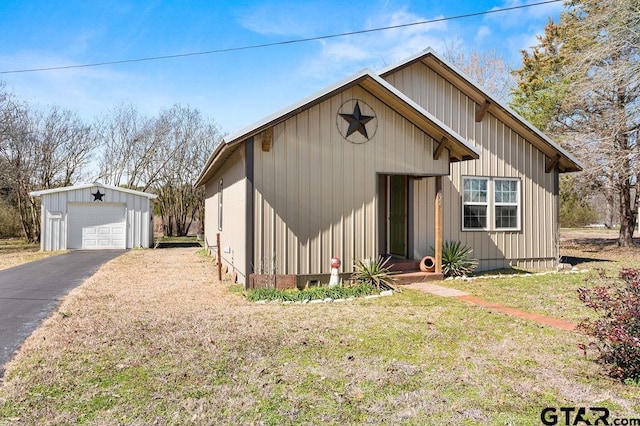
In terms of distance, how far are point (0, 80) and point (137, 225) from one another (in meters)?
9.41

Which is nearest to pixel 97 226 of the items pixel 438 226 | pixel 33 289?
pixel 33 289

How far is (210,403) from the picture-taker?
11.5 feet

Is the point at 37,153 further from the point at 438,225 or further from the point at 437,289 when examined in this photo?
the point at 437,289

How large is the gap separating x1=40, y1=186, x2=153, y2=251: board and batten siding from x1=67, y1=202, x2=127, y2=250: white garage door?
21 cm

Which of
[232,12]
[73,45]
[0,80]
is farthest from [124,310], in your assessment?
[0,80]

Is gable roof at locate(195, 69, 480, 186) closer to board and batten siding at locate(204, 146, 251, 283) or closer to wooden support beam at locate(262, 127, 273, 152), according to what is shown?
wooden support beam at locate(262, 127, 273, 152)

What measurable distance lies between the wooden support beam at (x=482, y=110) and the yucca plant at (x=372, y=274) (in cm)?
519

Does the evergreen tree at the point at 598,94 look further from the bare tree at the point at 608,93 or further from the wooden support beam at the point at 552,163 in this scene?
the wooden support beam at the point at 552,163

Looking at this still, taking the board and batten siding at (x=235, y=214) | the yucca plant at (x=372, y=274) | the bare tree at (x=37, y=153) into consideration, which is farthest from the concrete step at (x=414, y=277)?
the bare tree at (x=37, y=153)

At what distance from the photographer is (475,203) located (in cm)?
1129

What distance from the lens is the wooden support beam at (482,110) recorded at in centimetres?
1123

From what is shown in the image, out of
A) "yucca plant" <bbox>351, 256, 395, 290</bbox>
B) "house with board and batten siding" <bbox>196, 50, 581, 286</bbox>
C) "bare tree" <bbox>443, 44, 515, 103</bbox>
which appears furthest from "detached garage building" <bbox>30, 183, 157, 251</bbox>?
"bare tree" <bbox>443, 44, 515, 103</bbox>

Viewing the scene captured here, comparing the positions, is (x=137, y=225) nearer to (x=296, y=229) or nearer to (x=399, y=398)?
(x=296, y=229)

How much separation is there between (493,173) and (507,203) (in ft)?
2.95
